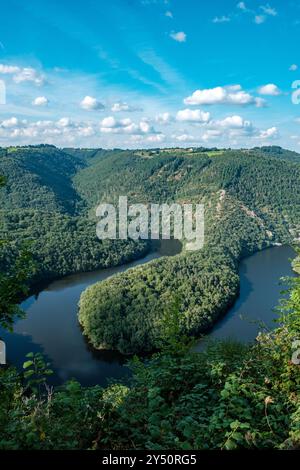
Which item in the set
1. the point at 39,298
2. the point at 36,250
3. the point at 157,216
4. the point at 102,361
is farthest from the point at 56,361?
the point at 157,216

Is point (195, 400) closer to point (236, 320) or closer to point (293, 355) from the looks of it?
point (293, 355)

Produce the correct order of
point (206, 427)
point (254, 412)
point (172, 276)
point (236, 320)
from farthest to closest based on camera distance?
point (172, 276), point (236, 320), point (254, 412), point (206, 427)

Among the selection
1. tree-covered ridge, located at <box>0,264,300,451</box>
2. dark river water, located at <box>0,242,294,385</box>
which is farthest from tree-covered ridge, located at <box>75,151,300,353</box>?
tree-covered ridge, located at <box>0,264,300,451</box>

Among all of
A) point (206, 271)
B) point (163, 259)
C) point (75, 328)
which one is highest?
point (163, 259)

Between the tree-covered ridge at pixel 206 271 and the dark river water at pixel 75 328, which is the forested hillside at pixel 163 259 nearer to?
the tree-covered ridge at pixel 206 271

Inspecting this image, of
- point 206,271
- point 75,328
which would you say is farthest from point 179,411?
point 206,271

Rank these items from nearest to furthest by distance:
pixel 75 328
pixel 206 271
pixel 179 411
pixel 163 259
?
pixel 179 411
pixel 75 328
pixel 206 271
pixel 163 259

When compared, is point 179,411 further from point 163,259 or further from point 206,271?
point 163,259

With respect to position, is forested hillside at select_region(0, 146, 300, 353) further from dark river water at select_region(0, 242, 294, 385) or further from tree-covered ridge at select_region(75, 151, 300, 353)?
dark river water at select_region(0, 242, 294, 385)

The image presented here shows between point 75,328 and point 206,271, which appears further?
point 206,271
